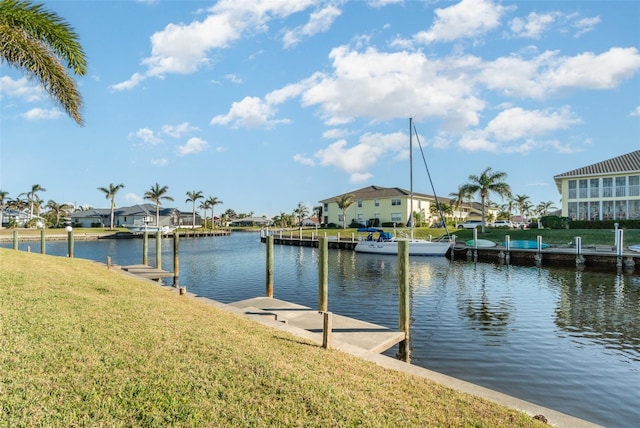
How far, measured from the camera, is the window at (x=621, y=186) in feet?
141

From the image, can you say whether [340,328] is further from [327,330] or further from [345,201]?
[345,201]

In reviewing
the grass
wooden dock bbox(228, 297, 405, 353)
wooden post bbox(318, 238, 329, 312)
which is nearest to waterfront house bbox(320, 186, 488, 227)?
wooden post bbox(318, 238, 329, 312)

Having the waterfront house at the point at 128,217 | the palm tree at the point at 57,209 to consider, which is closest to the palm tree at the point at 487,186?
the waterfront house at the point at 128,217

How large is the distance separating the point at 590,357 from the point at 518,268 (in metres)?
20.2

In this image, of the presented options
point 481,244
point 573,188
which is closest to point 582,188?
point 573,188

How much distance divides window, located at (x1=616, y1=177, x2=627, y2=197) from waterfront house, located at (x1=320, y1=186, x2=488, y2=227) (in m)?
26.7

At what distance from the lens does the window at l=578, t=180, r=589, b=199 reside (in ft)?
150

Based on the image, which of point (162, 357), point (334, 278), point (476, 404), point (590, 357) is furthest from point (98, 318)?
point (334, 278)

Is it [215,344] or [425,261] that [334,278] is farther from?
[215,344]

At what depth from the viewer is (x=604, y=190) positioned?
44.2m

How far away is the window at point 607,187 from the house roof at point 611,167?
1.14 metres

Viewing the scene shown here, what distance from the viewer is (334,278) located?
2477 centimetres

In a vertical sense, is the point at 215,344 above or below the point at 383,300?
above

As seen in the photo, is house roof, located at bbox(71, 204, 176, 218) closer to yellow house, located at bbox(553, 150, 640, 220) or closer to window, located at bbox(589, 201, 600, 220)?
yellow house, located at bbox(553, 150, 640, 220)
